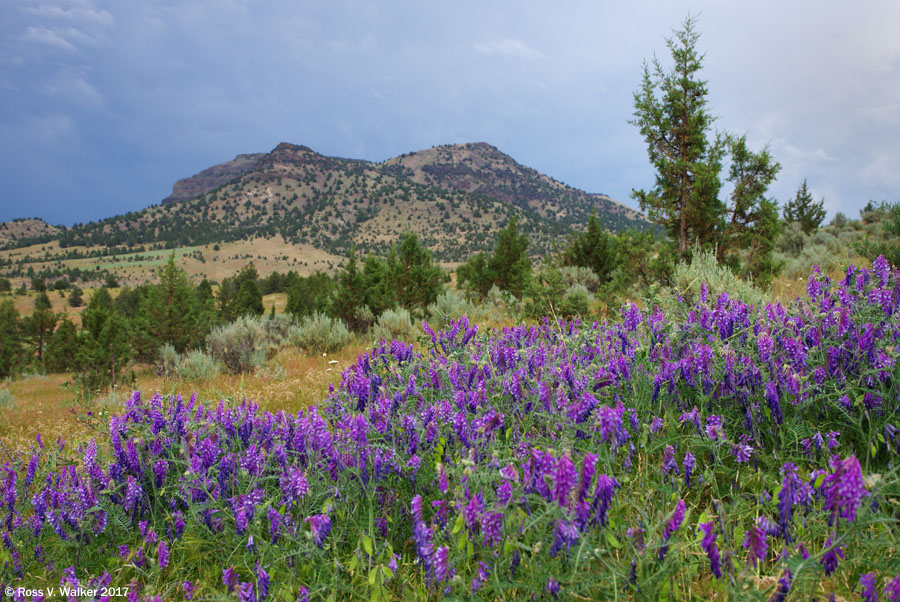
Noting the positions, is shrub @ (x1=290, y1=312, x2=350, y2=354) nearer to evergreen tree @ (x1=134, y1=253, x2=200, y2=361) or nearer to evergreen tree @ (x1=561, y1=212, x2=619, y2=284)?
evergreen tree @ (x1=134, y1=253, x2=200, y2=361)

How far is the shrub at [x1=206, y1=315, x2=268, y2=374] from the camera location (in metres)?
10.3

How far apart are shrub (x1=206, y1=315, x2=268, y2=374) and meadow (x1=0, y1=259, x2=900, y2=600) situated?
7.52 meters

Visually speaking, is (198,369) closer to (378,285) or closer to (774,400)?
(378,285)

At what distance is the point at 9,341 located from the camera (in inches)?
1275

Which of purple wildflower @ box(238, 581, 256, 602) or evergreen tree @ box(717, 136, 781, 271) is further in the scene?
evergreen tree @ box(717, 136, 781, 271)

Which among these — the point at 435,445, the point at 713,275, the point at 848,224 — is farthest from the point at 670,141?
the point at 848,224

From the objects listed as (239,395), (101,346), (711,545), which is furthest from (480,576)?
(101,346)

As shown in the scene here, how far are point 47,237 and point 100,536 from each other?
182 m

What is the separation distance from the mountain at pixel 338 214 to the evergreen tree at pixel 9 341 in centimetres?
6812

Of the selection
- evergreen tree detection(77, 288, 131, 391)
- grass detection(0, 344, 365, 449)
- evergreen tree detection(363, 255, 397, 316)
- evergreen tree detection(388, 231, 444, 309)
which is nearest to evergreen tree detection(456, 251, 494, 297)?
evergreen tree detection(388, 231, 444, 309)

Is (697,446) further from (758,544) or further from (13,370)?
(13,370)

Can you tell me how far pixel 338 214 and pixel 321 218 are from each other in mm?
5067

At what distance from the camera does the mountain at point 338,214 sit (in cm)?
11444

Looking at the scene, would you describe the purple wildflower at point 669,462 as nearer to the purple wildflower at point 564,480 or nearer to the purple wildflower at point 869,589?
the purple wildflower at point 869,589
